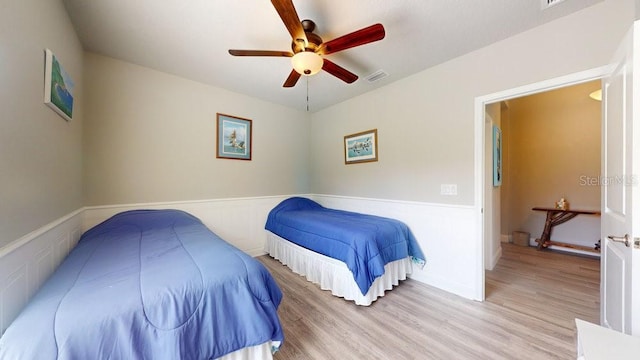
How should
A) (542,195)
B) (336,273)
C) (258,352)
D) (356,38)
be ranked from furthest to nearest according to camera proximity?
(542,195)
(336,273)
(356,38)
(258,352)

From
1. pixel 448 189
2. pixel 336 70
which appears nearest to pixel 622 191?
pixel 448 189

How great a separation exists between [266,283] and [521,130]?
4980mm

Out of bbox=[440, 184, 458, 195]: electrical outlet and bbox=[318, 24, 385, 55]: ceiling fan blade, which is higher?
bbox=[318, 24, 385, 55]: ceiling fan blade

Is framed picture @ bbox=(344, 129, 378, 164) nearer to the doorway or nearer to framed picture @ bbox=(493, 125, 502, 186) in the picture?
the doorway

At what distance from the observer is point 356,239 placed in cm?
210

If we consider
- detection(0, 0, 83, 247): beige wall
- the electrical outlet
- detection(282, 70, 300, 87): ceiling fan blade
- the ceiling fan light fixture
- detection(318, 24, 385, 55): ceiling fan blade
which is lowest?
the electrical outlet

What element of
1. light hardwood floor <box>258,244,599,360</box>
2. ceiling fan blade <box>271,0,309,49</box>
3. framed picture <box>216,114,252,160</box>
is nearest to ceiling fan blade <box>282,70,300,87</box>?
ceiling fan blade <box>271,0,309,49</box>

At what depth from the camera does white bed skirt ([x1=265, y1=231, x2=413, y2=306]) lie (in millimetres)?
2125

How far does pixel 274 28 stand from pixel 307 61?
50 centimetres

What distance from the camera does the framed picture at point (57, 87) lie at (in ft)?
4.26

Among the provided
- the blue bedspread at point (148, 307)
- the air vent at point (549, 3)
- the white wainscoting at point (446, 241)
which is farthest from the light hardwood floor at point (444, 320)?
the air vent at point (549, 3)

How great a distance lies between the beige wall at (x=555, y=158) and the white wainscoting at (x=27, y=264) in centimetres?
549

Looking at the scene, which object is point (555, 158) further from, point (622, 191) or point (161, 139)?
point (161, 139)

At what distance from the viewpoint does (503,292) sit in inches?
89.7
